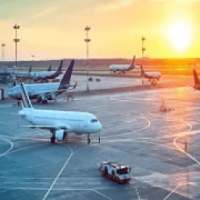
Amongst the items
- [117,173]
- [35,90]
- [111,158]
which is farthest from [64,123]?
[35,90]

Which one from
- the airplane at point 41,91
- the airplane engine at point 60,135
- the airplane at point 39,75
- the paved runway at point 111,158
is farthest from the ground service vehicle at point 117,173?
the airplane at point 39,75

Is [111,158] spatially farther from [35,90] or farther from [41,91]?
[35,90]

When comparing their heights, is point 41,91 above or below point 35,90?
below

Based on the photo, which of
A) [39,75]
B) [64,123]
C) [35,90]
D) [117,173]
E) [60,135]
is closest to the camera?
[117,173]

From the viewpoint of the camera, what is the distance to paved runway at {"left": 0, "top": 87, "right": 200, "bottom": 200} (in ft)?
122

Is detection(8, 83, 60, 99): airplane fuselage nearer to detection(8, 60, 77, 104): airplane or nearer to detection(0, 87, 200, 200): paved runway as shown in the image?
detection(8, 60, 77, 104): airplane

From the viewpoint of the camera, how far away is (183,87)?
13412cm

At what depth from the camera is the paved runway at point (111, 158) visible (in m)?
37.2

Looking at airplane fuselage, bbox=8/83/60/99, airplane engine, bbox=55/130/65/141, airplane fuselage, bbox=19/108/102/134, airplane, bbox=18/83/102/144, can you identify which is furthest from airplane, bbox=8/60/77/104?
airplane engine, bbox=55/130/65/141

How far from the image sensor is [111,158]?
160 feet

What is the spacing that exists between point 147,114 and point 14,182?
149ft

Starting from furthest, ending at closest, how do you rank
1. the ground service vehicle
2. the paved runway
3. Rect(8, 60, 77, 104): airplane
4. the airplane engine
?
Rect(8, 60, 77, 104): airplane → the airplane engine → the ground service vehicle → the paved runway

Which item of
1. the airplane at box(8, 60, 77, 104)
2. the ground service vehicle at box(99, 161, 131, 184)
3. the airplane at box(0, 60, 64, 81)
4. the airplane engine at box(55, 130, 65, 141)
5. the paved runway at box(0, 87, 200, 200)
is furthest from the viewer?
the airplane at box(0, 60, 64, 81)

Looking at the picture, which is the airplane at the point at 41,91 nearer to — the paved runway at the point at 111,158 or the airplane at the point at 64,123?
the paved runway at the point at 111,158
